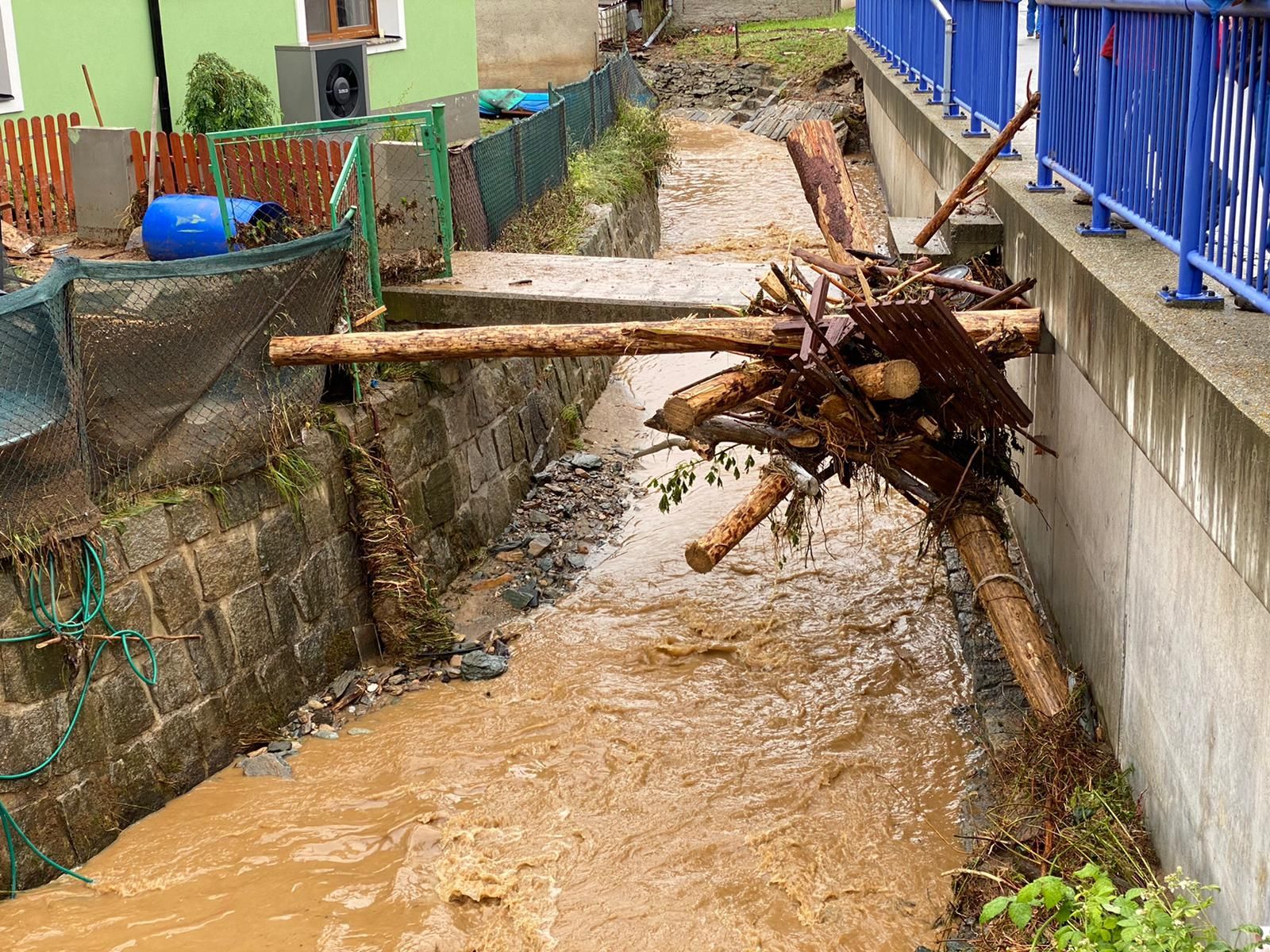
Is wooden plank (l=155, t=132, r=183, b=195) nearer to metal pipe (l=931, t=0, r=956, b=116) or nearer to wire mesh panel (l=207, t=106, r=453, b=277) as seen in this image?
wire mesh panel (l=207, t=106, r=453, b=277)

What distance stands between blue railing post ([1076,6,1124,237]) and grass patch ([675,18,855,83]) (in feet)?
77.4

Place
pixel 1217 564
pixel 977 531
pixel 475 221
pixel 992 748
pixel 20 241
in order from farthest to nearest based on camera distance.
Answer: pixel 475 221 → pixel 20 241 → pixel 977 531 → pixel 992 748 → pixel 1217 564

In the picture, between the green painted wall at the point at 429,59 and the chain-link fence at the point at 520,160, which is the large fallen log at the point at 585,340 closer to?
the chain-link fence at the point at 520,160

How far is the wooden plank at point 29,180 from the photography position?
10.7 m

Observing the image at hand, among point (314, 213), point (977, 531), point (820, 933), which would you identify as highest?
point (314, 213)

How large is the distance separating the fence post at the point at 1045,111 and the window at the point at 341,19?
30.5 ft

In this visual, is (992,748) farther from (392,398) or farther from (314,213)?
(314,213)

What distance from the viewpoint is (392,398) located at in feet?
28.2

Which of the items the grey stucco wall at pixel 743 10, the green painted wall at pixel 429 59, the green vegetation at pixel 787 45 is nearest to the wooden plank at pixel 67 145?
the green painted wall at pixel 429 59

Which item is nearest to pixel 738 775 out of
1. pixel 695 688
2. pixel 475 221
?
pixel 695 688

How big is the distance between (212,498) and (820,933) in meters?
3.70

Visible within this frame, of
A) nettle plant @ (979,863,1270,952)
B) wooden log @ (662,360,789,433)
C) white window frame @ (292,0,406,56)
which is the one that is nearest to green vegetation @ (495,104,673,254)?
white window frame @ (292,0,406,56)

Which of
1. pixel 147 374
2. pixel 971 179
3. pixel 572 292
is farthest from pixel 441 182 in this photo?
pixel 971 179

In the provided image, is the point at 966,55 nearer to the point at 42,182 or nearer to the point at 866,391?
the point at 866,391
